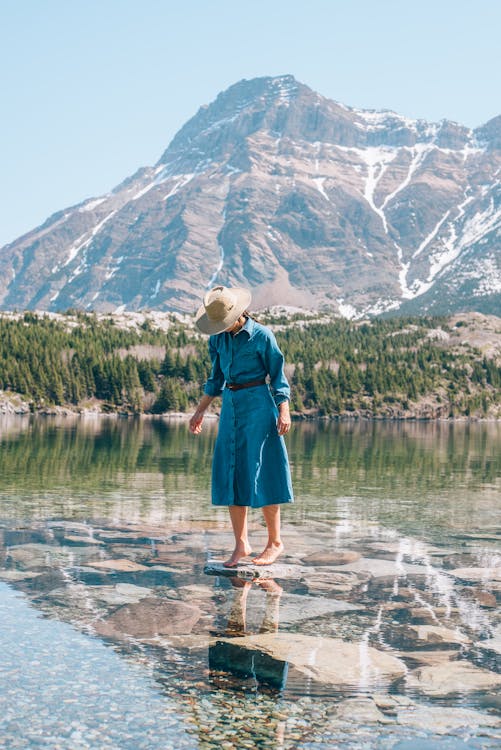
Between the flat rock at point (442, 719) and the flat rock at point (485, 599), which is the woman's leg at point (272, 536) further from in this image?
the flat rock at point (442, 719)

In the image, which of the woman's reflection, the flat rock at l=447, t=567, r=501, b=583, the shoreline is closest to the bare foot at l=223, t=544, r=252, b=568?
the woman's reflection

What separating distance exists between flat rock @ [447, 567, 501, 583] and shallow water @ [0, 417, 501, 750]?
0.03m

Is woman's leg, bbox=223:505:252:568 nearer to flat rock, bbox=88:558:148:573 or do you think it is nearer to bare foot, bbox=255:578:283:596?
bare foot, bbox=255:578:283:596

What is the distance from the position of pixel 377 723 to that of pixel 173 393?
13752 cm

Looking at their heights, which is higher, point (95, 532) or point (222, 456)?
point (222, 456)

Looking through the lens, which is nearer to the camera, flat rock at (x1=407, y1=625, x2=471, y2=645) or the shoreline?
flat rock at (x1=407, y1=625, x2=471, y2=645)

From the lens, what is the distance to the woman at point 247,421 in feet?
35.8

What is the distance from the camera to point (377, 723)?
5.73m

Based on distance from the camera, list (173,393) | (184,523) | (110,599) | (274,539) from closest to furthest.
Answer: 1. (110,599)
2. (274,539)
3. (184,523)
4. (173,393)

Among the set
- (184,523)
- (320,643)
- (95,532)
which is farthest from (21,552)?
(320,643)

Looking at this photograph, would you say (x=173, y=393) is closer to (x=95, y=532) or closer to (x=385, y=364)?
(x=385, y=364)

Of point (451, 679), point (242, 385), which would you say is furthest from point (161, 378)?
point (451, 679)

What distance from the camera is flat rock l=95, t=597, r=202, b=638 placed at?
7.72 meters

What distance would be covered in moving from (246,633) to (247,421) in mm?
3784
